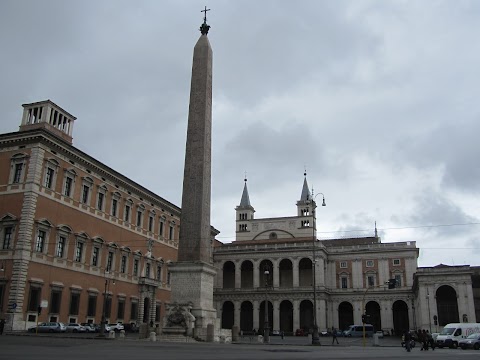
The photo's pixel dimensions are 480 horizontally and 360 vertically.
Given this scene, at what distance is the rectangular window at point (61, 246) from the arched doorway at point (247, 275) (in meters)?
37.0

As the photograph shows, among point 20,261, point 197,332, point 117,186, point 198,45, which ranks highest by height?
point 198,45

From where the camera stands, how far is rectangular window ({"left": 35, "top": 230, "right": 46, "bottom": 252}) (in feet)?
109

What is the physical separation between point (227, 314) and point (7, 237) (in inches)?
1636

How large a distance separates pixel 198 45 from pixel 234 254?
1769 inches

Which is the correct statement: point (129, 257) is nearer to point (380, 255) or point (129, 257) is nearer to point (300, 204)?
point (380, 255)

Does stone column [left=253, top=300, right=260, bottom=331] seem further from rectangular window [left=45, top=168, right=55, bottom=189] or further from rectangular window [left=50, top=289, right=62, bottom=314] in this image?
rectangular window [left=45, top=168, right=55, bottom=189]

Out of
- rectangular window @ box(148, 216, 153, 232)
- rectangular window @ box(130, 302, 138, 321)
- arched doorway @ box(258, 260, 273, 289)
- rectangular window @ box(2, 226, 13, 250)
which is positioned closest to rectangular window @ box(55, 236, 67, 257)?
rectangular window @ box(2, 226, 13, 250)

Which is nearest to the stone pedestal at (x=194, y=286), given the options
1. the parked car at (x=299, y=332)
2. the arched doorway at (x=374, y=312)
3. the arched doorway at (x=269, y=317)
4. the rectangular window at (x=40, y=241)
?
the rectangular window at (x=40, y=241)

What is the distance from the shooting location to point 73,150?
122 ft

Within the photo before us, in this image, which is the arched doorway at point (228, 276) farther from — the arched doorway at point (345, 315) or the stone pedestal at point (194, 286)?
the stone pedestal at point (194, 286)

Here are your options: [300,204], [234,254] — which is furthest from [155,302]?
[300,204]

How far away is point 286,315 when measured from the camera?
66.8m

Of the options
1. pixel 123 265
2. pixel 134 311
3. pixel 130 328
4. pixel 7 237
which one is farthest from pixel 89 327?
pixel 134 311

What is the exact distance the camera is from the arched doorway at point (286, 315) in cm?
6581
